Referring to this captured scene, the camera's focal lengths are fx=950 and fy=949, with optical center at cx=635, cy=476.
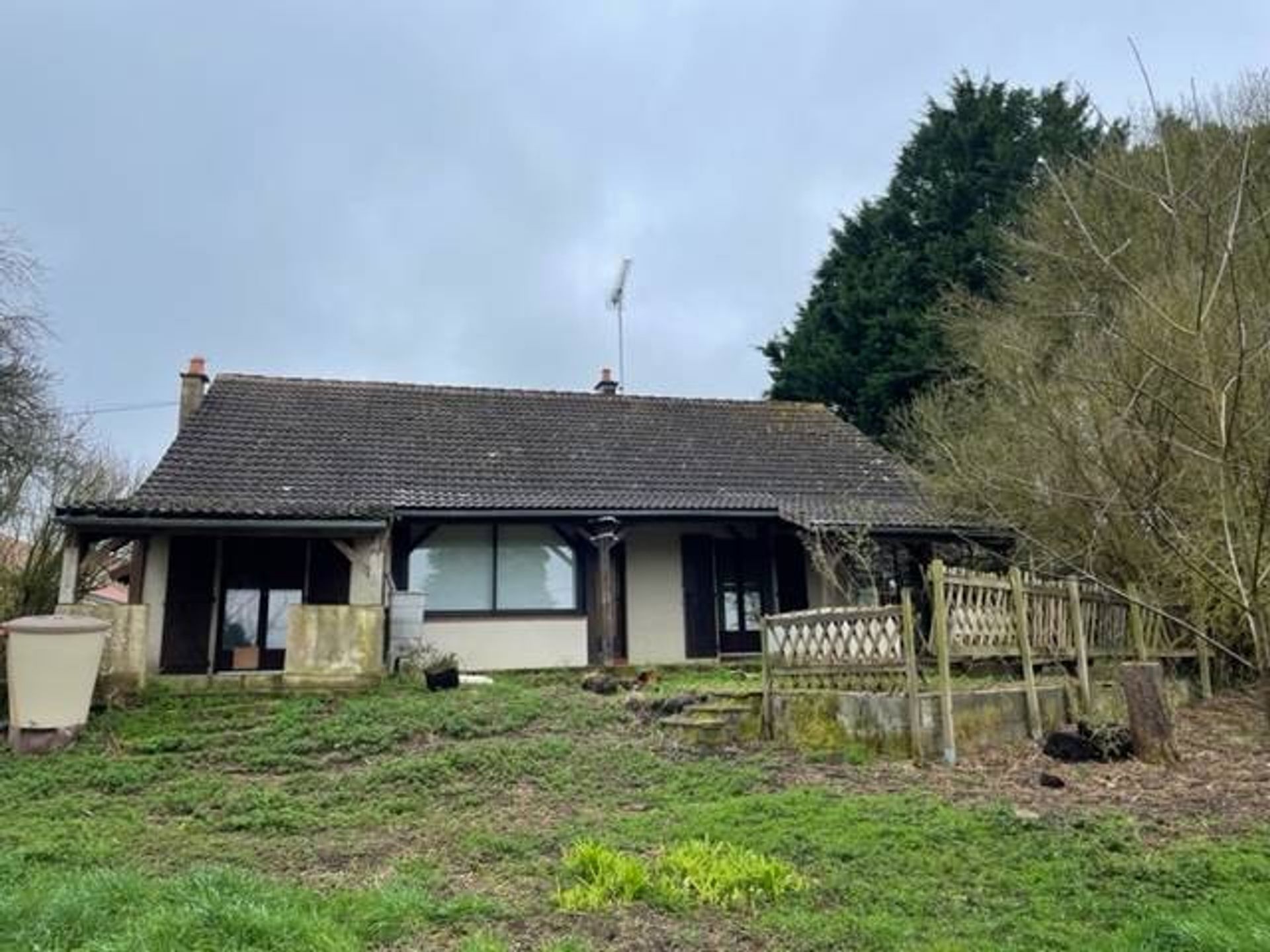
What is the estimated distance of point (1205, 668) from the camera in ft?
36.9

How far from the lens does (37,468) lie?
1688 cm

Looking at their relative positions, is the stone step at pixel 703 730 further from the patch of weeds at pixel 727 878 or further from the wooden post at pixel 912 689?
the patch of weeds at pixel 727 878

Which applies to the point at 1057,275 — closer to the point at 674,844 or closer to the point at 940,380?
the point at 940,380

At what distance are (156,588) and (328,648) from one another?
3.62m

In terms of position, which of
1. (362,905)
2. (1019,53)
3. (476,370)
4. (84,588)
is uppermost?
(476,370)

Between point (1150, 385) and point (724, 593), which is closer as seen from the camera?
point (1150, 385)

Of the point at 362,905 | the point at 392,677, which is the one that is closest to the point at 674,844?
the point at 362,905

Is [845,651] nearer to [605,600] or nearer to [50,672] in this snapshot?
[605,600]

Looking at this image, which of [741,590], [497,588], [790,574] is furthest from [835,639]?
[790,574]

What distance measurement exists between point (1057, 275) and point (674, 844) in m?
13.8

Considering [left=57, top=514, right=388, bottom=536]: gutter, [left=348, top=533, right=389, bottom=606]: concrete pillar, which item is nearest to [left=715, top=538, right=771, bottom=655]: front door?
[left=348, top=533, right=389, bottom=606]: concrete pillar

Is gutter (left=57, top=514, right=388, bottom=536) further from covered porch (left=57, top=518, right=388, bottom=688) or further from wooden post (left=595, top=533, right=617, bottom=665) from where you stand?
wooden post (left=595, top=533, right=617, bottom=665)

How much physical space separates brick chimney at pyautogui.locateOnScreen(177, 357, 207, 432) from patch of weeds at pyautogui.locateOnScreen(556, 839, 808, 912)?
15542 mm

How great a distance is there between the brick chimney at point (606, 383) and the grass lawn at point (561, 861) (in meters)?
14.2
